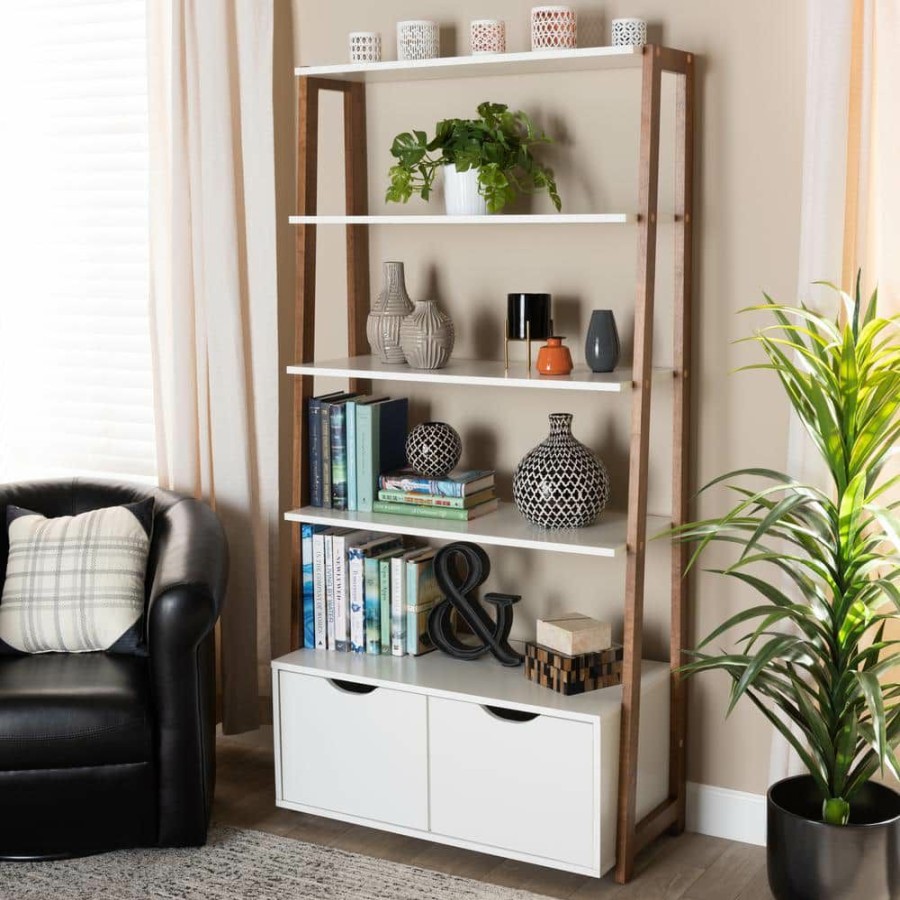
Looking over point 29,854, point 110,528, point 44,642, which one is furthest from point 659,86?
point 29,854

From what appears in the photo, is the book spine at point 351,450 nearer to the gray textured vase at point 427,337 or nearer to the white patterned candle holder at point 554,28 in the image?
the gray textured vase at point 427,337

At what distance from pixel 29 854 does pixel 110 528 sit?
0.80m

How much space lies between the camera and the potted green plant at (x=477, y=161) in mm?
2943

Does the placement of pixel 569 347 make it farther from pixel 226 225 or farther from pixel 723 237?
pixel 226 225

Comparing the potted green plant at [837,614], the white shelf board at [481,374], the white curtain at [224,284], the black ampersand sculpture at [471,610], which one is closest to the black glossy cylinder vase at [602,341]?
the white shelf board at [481,374]

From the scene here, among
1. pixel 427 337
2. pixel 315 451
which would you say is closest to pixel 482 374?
pixel 427 337

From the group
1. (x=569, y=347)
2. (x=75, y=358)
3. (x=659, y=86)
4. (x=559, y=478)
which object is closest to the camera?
(x=659, y=86)

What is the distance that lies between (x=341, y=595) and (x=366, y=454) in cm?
35

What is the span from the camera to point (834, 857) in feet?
8.45

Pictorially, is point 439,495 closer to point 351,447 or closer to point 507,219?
point 351,447

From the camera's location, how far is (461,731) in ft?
9.77

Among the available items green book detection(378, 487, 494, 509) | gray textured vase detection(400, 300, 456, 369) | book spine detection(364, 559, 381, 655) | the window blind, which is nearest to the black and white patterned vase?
green book detection(378, 487, 494, 509)

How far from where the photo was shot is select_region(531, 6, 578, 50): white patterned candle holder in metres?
2.85

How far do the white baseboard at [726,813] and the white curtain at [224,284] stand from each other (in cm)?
122
